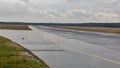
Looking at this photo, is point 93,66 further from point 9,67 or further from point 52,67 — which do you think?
point 9,67

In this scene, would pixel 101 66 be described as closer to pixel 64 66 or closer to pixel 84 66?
pixel 84 66

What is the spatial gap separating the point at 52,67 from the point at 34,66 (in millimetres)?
1091

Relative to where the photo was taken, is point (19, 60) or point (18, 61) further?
point (19, 60)

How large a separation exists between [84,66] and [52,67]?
1609 mm

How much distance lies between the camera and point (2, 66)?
1485 centimetres

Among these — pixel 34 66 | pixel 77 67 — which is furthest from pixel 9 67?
pixel 77 67

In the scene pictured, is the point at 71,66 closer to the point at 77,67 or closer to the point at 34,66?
the point at 77,67

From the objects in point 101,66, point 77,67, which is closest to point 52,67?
point 77,67

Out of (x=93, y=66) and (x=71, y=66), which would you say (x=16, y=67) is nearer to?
(x=71, y=66)

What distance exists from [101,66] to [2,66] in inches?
194

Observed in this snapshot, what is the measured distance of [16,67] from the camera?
14.6 m

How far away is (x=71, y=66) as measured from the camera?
1502 cm

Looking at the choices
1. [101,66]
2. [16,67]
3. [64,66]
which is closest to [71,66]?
[64,66]

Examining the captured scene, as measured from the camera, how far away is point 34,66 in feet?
50.3
